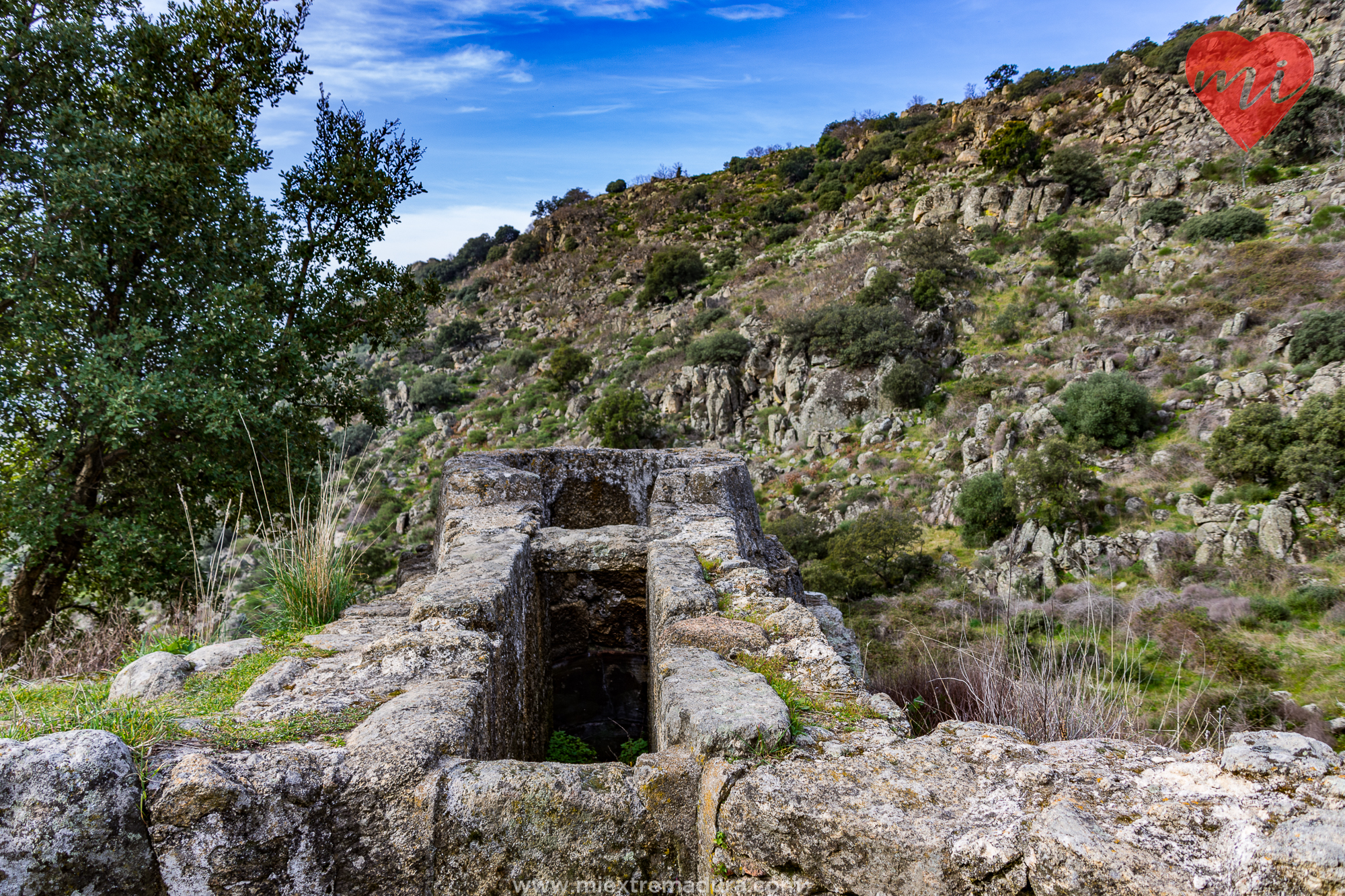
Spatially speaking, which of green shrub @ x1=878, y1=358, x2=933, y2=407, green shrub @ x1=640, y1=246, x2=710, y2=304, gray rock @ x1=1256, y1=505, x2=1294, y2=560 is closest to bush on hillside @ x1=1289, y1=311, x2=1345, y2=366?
gray rock @ x1=1256, y1=505, x2=1294, y2=560

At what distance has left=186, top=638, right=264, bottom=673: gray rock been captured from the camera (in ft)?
10.8

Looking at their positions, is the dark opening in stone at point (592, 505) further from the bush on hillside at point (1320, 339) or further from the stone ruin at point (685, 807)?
the bush on hillside at point (1320, 339)

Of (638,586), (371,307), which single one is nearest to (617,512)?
(638,586)

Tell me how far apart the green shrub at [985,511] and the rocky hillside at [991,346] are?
0.14 meters

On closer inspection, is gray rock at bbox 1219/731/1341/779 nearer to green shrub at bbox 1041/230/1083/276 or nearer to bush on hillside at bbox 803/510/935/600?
bush on hillside at bbox 803/510/935/600

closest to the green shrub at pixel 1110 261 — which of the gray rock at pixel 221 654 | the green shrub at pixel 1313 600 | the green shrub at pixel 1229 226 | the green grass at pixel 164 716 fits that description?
the green shrub at pixel 1229 226

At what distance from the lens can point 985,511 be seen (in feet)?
45.4

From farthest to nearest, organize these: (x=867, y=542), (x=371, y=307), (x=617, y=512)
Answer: (x=867, y=542) → (x=371, y=307) → (x=617, y=512)

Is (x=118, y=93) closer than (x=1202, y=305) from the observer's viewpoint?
Yes

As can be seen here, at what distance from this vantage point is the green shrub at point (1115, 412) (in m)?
14.3

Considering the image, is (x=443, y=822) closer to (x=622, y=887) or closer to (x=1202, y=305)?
(x=622, y=887)

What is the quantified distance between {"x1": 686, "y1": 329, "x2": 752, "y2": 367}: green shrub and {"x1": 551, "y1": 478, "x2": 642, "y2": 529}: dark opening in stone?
57.0 feet

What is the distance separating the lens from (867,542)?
13578 millimetres

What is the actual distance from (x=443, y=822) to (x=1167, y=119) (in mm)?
36487
